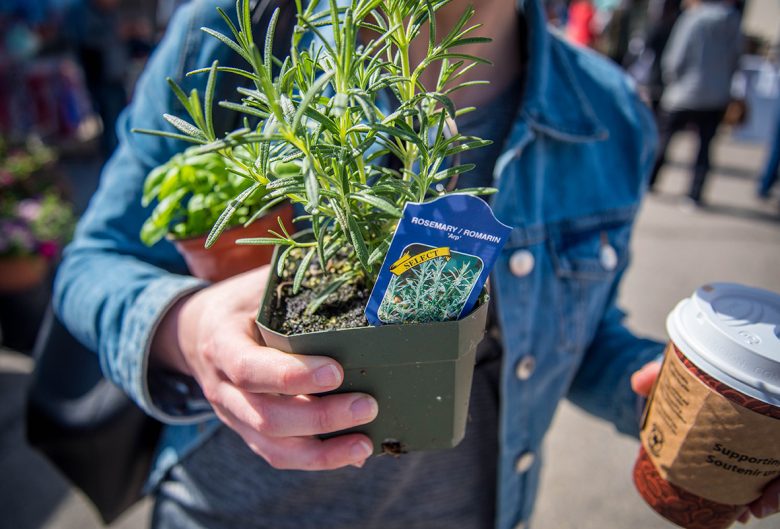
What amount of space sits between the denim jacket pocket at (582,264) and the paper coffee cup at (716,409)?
37cm

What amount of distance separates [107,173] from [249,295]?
0.59m

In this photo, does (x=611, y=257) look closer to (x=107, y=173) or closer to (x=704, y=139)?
(x=107, y=173)

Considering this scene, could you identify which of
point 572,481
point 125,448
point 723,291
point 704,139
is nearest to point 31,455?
point 125,448

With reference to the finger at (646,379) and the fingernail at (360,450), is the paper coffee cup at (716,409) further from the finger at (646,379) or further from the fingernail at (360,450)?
the fingernail at (360,450)

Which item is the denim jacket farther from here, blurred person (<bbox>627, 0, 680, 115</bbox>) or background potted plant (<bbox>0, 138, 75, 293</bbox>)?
blurred person (<bbox>627, 0, 680, 115</bbox>)

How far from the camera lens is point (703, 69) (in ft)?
16.1

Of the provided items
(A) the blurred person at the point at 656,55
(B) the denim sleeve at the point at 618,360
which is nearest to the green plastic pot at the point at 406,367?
(B) the denim sleeve at the point at 618,360

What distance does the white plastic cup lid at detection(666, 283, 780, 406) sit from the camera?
605 mm

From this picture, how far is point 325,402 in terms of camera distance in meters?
0.65

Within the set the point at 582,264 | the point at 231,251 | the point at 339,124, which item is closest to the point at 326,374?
the point at 339,124

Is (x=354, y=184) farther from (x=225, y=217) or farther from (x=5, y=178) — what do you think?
(x=5, y=178)

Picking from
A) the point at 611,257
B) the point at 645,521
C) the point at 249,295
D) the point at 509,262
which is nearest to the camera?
the point at 249,295

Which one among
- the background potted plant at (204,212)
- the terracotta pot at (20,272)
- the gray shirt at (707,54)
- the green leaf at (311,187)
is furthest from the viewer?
the gray shirt at (707,54)

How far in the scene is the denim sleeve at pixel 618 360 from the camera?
1.09 metres
